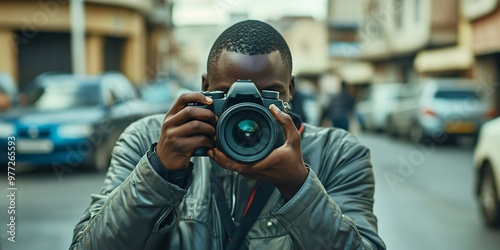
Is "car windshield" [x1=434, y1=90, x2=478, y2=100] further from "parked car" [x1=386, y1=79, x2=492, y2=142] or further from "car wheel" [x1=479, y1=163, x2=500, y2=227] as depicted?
"car wheel" [x1=479, y1=163, x2=500, y2=227]

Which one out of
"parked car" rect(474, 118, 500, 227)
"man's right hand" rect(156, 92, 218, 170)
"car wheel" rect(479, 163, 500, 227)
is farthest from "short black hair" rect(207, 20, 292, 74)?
"car wheel" rect(479, 163, 500, 227)

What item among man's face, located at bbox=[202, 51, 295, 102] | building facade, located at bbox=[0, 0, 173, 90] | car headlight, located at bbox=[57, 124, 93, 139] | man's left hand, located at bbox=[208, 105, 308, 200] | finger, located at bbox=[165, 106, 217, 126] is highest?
building facade, located at bbox=[0, 0, 173, 90]

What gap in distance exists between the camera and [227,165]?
1598 mm

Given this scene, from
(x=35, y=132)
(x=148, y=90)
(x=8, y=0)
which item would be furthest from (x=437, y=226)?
(x=8, y=0)

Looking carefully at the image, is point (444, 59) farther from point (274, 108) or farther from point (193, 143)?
point (193, 143)

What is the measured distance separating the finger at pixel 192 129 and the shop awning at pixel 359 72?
3657cm

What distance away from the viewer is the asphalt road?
16.8 ft

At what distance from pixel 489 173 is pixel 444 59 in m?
19.5

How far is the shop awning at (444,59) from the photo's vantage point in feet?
72.1

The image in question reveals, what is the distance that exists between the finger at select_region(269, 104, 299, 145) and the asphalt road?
141 inches

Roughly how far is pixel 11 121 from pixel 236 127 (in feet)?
25.8

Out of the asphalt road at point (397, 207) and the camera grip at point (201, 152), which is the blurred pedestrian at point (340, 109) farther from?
the camera grip at point (201, 152)

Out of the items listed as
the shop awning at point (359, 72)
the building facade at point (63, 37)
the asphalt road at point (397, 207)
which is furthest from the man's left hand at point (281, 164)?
the shop awning at point (359, 72)

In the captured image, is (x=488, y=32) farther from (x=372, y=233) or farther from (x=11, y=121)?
(x=372, y=233)
